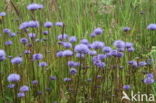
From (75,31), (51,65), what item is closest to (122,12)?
(75,31)

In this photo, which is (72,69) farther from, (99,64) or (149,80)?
(149,80)

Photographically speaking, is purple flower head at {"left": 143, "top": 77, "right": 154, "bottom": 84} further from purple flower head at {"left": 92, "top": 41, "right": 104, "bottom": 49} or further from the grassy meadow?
purple flower head at {"left": 92, "top": 41, "right": 104, "bottom": 49}

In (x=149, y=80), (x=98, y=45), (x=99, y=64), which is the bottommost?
(x=149, y=80)

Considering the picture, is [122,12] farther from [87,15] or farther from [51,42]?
[51,42]

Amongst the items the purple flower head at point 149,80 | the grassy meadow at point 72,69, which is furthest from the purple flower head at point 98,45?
the purple flower head at point 149,80

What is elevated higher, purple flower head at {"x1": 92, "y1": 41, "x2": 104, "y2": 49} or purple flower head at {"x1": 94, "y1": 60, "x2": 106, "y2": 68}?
purple flower head at {"x1": 92, "y1": 41, "x2": 104, "y2": 49}

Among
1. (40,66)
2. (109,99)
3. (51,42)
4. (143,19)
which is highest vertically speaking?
(143,19)

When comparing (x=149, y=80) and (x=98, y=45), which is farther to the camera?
(x=98, y=45)

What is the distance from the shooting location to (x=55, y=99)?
2559 mm

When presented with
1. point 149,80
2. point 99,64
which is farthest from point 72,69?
point 149,80

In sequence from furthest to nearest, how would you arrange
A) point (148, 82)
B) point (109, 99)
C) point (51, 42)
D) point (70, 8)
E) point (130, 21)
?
1. point (70, 8)
2. point (130, 21)
3. point (51, 42)
4. point (109, 99)
5. point (148, 82)

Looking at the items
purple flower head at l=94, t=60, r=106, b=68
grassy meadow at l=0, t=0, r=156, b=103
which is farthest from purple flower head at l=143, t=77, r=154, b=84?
purple flower head at l=94, t=60, r=106, b=68

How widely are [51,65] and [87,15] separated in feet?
4.74

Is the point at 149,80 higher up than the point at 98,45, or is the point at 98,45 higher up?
the point at 98,45
